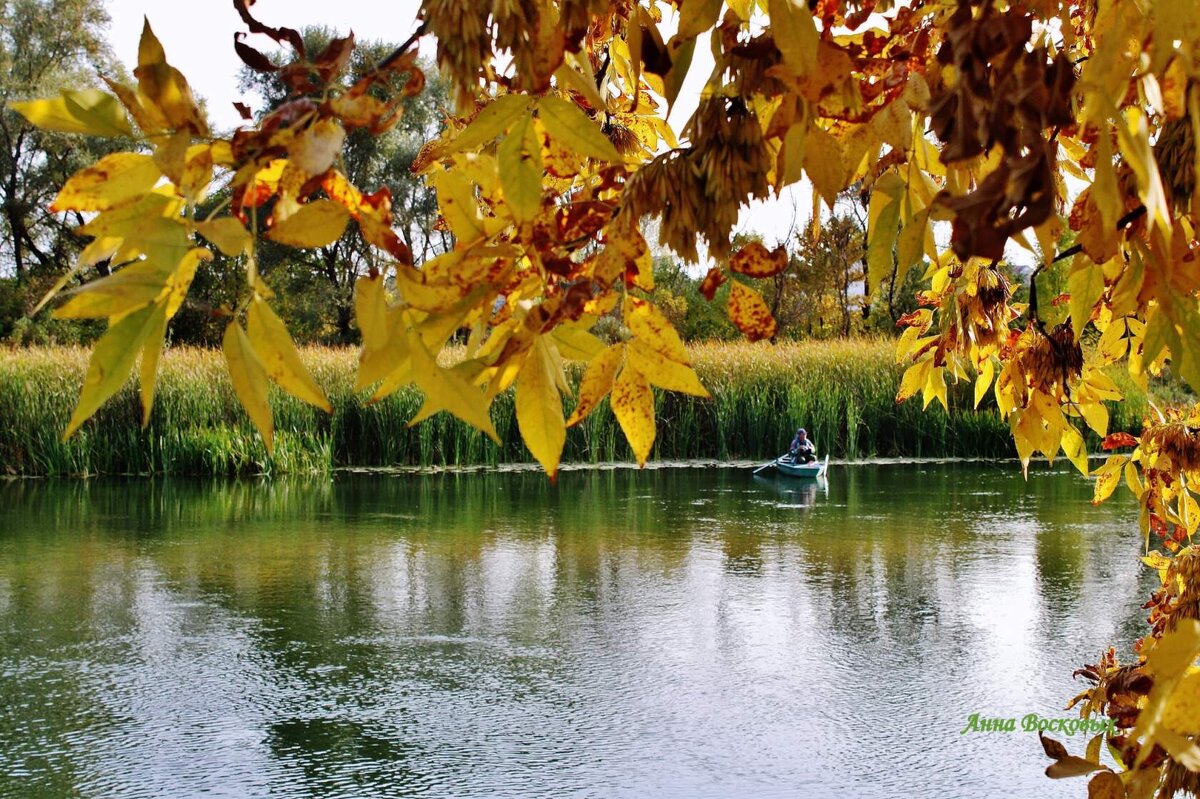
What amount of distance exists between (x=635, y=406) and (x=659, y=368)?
32 millimetres

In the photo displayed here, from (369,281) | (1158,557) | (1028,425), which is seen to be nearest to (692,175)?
(369,281)

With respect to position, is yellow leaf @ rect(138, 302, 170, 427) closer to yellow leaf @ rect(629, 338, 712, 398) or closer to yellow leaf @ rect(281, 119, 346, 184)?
yellow leaf @ rect(281, 119, 346, 184)

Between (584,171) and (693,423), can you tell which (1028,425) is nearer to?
(584,171)

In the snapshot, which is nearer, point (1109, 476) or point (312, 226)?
point (312, 226)

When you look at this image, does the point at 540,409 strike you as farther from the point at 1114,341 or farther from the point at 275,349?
the point at 1114,341

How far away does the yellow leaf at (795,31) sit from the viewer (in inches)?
19.8

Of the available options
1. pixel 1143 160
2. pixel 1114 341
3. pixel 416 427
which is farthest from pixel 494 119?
pixel 416 427

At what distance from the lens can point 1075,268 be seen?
2.43 feet

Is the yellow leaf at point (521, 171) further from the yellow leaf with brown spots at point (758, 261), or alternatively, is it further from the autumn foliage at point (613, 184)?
the yellow leaf with brown spots at point (758, 261)

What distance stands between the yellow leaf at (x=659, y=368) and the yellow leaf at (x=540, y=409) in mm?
63

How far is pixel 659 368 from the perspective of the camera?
0.62 m

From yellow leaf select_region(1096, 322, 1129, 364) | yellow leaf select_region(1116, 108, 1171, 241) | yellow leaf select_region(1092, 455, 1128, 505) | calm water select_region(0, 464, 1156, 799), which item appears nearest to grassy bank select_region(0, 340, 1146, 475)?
calm water select_region(0, 464, 1156, 799)

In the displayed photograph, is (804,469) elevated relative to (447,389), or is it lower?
lower

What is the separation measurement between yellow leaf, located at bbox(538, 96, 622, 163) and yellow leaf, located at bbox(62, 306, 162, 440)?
0.65 feet
